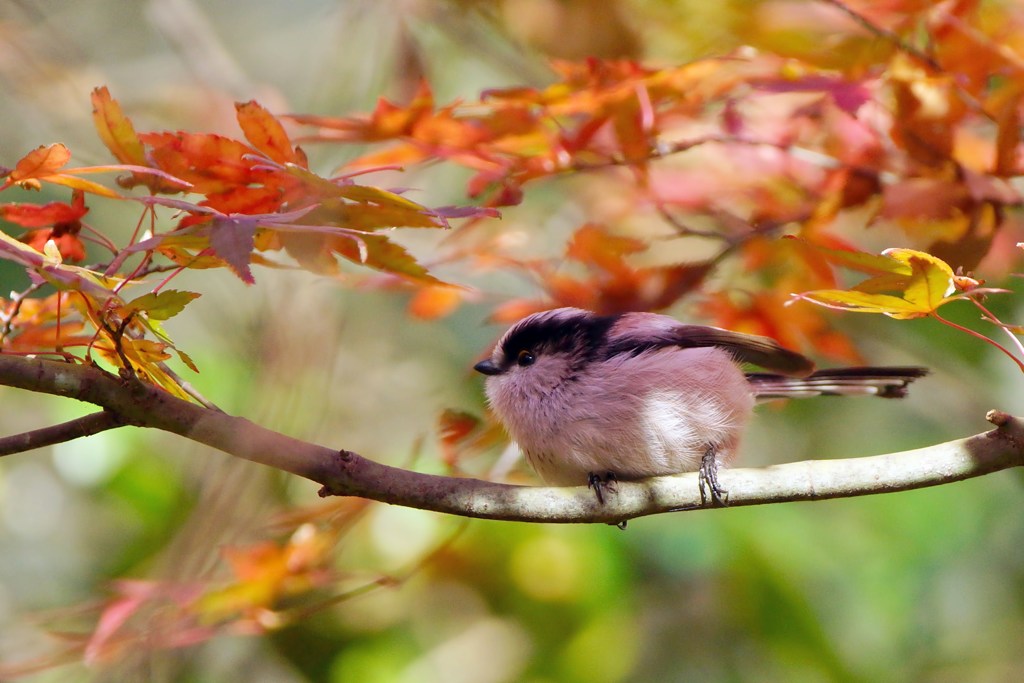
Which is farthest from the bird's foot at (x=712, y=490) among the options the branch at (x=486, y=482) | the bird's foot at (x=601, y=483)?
the bird's foot at (x=601, y=483)

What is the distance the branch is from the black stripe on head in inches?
21.0

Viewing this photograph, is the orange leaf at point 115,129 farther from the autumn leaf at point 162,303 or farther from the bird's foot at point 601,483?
the bird's foot at point 601,483

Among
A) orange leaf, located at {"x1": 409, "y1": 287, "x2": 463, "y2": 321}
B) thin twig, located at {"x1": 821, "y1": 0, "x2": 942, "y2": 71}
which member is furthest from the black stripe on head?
thin twig, located at {"x1": 821, "y1": 0, "x2": 942, "y2": 71}

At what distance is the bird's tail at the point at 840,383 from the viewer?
2.31m

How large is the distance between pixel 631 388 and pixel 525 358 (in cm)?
32

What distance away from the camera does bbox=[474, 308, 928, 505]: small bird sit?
194 centimetres

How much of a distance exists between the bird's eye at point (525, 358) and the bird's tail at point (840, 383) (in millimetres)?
612

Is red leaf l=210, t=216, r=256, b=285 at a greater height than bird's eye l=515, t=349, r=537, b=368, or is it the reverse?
red leaf l=210, t=216, r=256, b=285

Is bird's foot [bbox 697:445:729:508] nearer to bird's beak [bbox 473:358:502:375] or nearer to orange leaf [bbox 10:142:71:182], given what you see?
bird's beak [bbox 473:358:502:375]

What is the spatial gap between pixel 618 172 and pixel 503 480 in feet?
3.69

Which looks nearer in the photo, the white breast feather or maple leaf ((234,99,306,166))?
maple leaf ((234,99,306,166))

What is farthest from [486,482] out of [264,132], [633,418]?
[264,132]

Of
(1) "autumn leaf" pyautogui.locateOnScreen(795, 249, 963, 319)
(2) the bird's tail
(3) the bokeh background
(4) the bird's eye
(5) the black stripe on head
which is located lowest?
(3) the bokeh background

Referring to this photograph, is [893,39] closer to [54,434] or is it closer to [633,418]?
[633,418]
